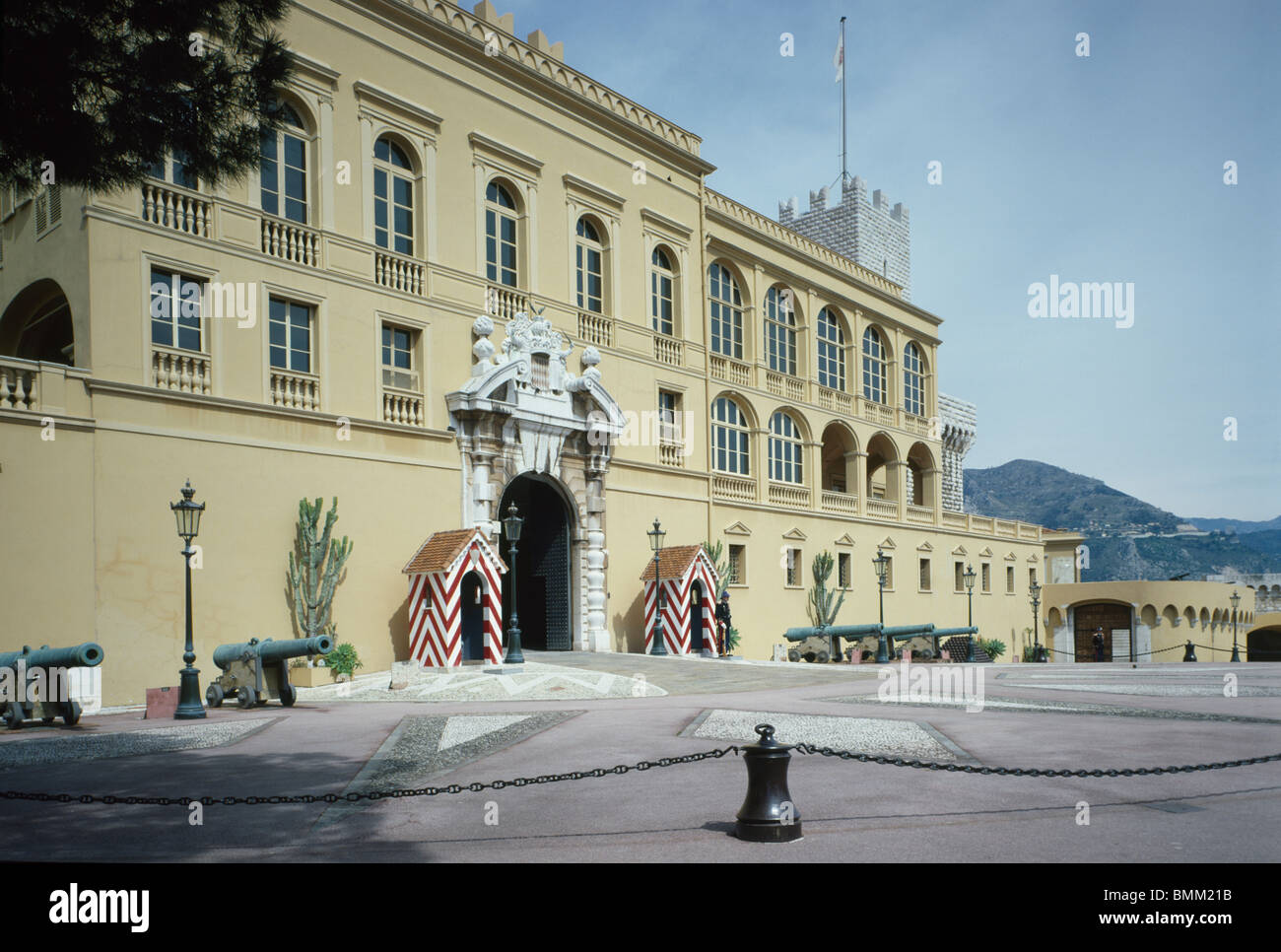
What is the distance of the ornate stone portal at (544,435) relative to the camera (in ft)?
71.2

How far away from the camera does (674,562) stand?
992 inches

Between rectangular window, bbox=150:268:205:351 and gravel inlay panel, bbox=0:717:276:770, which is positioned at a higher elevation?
rectangular window, bbox=150:268:205:351

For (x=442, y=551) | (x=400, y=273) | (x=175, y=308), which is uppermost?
(x=400, y=273)

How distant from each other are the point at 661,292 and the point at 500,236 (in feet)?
19.1

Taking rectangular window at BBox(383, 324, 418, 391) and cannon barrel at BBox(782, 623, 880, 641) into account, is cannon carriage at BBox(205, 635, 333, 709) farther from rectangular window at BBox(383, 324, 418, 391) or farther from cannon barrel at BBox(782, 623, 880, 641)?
cannon barrel at BBox(782, 623, 880, 641)

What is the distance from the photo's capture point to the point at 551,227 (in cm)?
2442

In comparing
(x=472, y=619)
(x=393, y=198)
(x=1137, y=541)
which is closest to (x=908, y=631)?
(x=472, y=619)

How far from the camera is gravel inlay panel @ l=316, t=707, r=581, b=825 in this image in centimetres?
789

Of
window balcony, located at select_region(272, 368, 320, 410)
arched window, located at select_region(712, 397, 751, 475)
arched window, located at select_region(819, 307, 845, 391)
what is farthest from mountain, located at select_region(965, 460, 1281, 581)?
window balcony, located at select_region(272, 368, 320, 410)

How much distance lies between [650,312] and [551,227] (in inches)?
153

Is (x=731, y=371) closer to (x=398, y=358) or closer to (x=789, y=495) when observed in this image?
(x=789, y=495)

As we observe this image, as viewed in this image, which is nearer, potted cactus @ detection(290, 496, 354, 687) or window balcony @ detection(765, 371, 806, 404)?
potted cactus @ detection(290, 496, 354, 687)

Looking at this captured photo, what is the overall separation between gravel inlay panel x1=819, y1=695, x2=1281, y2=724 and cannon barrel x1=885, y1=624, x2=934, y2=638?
11597 mm
